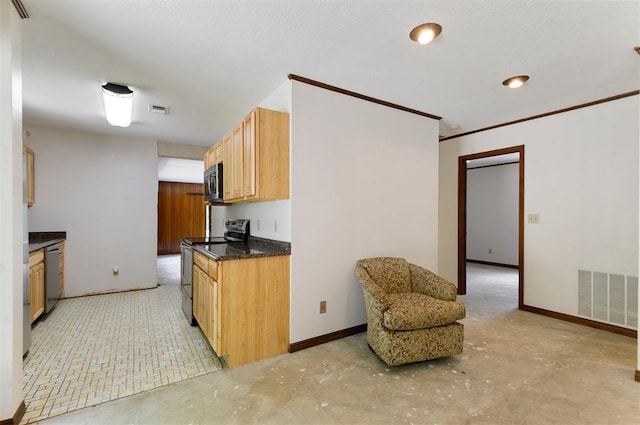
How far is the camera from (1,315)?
165 cm

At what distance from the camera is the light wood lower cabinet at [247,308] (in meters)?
2.37

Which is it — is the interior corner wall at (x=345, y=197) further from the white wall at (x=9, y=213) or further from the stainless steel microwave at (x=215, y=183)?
the white wall at (x=9, y=213)

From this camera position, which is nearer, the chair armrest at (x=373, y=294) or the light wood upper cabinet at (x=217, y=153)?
the chair armrest at (x=373, y=294)

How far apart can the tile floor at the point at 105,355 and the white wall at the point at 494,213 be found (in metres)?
6.75

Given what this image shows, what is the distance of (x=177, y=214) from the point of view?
9227 mm

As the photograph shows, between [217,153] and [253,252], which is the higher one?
[217,153]

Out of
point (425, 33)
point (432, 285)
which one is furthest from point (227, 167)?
point (432, 285)

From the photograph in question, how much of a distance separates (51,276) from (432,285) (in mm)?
4396

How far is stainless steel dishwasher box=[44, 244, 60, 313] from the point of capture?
11.4 feet

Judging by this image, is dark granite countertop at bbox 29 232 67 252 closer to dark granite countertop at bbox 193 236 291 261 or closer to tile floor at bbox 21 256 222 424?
tile floor at bbox 21 256 222 424

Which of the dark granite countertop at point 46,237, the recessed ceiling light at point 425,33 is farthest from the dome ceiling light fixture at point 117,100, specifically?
the recessed ceiling light at point 425,33

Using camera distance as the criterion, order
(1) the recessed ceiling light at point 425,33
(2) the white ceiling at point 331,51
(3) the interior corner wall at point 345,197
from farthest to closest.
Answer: (3) the interior corner wall at point 345,197
(1) the recessed ceiling light at point 425,33
(2) the white ceiling at point 331,51

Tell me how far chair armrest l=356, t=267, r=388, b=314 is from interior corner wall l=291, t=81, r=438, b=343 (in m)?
0.29

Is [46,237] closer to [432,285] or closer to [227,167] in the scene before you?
[227,167]
